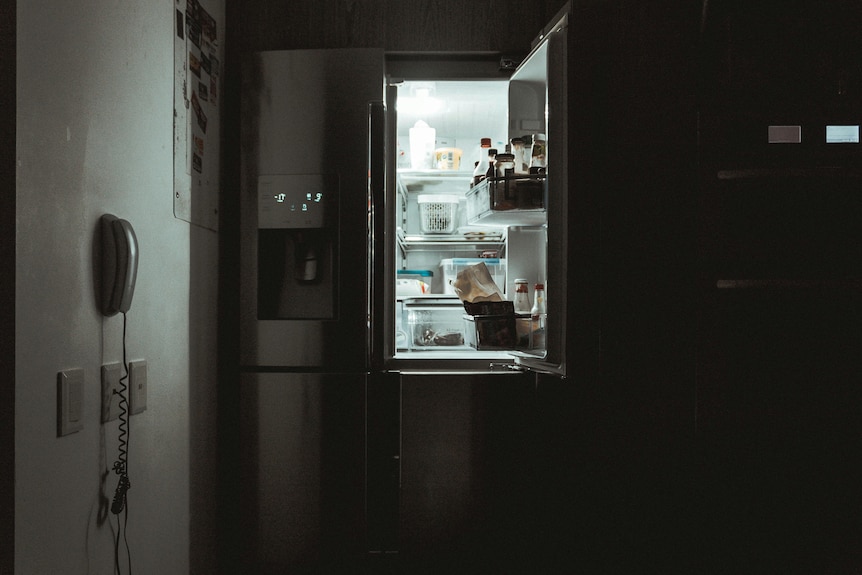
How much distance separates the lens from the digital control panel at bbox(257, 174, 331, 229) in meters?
1.95

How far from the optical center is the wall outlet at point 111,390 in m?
1.25

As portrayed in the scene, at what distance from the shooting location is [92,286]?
47.7 inches

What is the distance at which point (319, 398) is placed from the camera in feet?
6.36

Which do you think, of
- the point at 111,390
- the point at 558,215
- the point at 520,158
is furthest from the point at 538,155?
the point at 111,390

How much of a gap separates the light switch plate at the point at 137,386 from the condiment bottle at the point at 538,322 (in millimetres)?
1066

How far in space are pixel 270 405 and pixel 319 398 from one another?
17cm

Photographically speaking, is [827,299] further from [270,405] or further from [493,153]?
[270,405]

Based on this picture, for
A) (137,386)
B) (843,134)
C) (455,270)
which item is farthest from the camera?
(455,270)

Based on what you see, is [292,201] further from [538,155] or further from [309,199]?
[538,155]

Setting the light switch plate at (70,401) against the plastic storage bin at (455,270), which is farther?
the plastic storage bin at (455,270)

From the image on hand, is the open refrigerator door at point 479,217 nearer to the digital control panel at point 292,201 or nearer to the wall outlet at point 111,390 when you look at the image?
the digital control panel at point 292,201

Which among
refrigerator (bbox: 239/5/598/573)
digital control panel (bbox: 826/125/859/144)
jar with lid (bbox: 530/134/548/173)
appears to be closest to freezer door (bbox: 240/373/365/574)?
refrigerator (bbox: 239/5/598/573)

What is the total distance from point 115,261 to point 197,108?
29.5 inches
